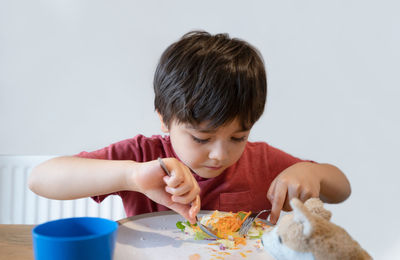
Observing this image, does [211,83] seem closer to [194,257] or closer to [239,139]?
[239,139]

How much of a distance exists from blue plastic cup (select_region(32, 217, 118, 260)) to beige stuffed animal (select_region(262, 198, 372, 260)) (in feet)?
0.69

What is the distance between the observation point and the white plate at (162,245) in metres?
0.59

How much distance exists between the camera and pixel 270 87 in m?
1.60

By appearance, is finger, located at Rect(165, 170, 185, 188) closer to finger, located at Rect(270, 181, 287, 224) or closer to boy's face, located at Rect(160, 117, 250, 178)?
boy's face, located at Rect(160, 117, 250, 178)

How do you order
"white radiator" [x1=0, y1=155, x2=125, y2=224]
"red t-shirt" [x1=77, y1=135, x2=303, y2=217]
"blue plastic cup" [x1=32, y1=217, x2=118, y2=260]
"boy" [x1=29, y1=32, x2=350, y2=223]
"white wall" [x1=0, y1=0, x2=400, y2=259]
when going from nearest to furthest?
1. "blue plastic cup" [x1=32, y1=217, x2=118, y2=260]
2. "boy" [x1=29, y1=32, x2=350, y2=223]
3. "red t-shirt" [x1=77, y1=135, x2=303, y2=217]
4. "white radiator" [x1=0, y1=155, x2=125, y2=224]
5. "white wall" [x1=0, y1=0, x2=400, y2=259]

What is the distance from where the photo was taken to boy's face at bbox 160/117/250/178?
0.75 m

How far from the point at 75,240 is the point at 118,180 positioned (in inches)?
14.1

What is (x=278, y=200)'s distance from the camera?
30.1 inches

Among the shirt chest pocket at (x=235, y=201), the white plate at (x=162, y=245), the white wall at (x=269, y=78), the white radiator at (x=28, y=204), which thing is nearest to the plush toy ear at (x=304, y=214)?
the white plate at (x=162, y=245)

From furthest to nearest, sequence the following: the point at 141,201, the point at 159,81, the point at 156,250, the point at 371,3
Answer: the point at 371,3 < the point at 141,201 < the point at 159,81 < the point at 156,250

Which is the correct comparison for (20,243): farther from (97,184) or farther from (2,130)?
(2,130)

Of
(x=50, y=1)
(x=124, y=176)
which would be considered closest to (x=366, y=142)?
(x=124, y=176)

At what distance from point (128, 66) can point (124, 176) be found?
3.24ft

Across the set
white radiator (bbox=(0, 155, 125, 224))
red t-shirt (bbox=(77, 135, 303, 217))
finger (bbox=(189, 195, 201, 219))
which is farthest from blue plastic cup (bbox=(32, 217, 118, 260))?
white radiator (bbox=(0, 155, 125, 224))
